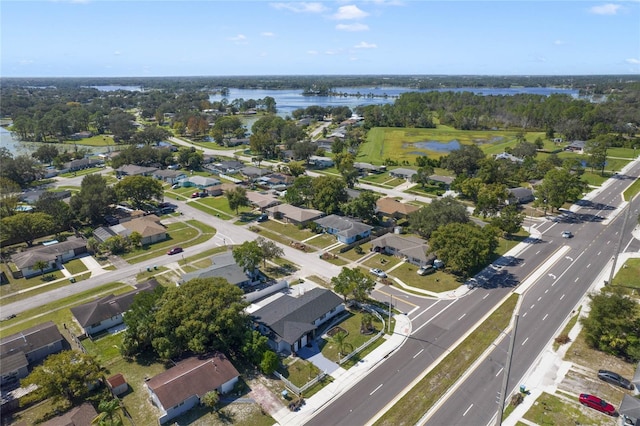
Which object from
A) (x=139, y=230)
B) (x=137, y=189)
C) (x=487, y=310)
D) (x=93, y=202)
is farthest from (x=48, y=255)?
(x=487, y=310)

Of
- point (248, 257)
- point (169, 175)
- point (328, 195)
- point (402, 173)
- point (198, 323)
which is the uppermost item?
point (328, 195)

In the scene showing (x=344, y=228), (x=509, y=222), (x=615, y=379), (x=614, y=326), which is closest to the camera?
(x=615, y=379)

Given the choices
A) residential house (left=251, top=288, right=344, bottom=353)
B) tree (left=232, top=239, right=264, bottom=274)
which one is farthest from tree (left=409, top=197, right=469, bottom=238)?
tree (left=232, top=239, right=264, bottom=274)

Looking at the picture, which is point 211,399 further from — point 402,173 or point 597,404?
point 402,173

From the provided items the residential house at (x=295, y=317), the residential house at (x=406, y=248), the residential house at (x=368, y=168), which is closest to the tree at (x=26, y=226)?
the residential house at (x=295, y=317)

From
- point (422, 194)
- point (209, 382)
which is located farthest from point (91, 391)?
point (422, 194)

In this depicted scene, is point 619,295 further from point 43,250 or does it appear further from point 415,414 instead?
point 43,250

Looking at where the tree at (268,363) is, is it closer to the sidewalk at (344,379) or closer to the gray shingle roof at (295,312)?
the gray shingle roof at (295,312)
